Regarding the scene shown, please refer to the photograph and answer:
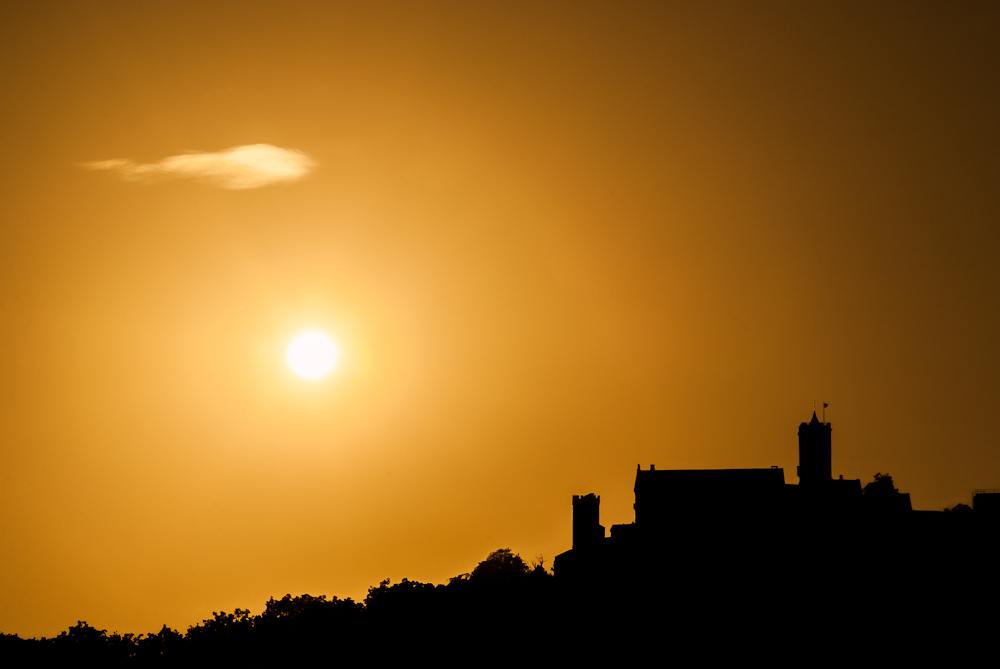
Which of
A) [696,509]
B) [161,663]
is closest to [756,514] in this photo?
[696,509]

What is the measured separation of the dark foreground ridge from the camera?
6619 centimetres

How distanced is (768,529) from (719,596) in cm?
936

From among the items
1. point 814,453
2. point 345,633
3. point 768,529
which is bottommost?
point 345,633

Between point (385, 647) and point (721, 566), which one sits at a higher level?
point (721, 566)

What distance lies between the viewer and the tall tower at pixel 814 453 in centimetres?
8525

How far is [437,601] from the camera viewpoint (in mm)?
90188

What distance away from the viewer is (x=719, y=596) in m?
71.8

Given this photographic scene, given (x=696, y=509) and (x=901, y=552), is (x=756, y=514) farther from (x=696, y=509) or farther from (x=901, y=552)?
(x=901, y=552)

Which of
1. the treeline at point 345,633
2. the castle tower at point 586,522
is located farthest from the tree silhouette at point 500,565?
the castle tower at point 586,522

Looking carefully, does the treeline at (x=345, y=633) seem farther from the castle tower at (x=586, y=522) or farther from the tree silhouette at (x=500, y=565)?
the tree silhouette at (x=500, y=565)

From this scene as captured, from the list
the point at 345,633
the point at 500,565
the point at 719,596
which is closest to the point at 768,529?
the point at 719,596

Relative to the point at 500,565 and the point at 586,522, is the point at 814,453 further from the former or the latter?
the point at 500,565

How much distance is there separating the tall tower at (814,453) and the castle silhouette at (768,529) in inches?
3.2

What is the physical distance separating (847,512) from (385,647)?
3585cm
